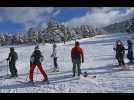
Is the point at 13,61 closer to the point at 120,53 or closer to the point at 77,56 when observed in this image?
the point at 77,56

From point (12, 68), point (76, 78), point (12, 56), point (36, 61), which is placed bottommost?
point (76, 78)

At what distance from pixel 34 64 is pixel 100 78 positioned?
1.30 metres

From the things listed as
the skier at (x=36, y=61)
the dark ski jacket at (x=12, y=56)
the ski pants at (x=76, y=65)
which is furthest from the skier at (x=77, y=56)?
the dark ski jacket at (x=12, y=56)

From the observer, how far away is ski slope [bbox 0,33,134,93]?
2006 cm

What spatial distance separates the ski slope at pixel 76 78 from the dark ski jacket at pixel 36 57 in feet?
0.25

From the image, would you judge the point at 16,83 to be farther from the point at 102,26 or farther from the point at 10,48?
the point at 102,26

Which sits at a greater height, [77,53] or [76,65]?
[77,53]

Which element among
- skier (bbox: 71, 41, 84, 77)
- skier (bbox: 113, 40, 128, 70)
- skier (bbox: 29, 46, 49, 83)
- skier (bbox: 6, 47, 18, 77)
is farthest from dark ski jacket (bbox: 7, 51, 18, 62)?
A: skier (bbox: 113, 40, 128, 70)

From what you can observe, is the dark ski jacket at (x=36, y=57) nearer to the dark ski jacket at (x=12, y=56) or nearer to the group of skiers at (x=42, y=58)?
the group of skiers at (x=42, y=58)

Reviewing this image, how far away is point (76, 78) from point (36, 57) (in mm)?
873

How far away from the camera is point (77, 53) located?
20266 mm

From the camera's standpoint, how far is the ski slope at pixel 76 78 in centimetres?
2006

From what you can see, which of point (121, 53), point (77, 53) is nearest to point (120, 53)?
point (121, 53)
